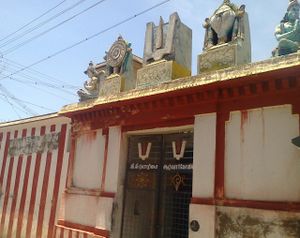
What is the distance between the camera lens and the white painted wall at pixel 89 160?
29.1 ft

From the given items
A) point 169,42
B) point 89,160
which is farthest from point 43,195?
point 169,42

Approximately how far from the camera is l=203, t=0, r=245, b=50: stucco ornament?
23.7 ft

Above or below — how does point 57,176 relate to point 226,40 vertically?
below

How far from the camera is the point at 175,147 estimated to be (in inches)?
299

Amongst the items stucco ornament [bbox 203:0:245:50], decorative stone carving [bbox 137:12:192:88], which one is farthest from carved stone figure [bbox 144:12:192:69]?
stucco ornament [bbox 203:0:245:50]

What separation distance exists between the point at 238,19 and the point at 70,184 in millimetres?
5609

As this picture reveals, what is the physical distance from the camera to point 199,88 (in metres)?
6.77

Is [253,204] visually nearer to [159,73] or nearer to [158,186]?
[158,186]

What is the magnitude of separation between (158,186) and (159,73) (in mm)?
2430

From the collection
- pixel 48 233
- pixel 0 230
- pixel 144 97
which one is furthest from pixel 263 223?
pixel 0 230

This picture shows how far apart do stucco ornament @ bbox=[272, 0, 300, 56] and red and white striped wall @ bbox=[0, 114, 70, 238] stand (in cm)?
624

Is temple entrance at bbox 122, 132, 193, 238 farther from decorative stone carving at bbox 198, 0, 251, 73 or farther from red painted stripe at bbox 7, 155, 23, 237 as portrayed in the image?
red painted stripe at bbox 7, 155, 23, 237

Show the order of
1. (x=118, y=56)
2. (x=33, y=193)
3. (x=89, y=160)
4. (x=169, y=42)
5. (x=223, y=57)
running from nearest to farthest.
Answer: (x=223, y=57)
(x=169, y=42)
(x=89, y=160)
(x=118, y=56)
(x=33, y=193)

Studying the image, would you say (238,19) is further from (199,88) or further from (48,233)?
(48,233)
